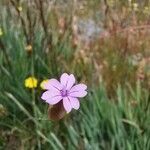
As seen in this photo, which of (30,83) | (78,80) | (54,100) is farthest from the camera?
(78,80)

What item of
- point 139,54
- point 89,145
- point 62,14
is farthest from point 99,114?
point 62,14

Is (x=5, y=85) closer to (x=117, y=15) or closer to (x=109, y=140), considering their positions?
(x=109, y=140)

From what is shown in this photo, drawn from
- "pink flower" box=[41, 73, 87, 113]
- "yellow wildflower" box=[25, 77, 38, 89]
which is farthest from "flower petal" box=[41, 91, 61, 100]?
"yellow wildflower" box=[25, 77, 38, 89]

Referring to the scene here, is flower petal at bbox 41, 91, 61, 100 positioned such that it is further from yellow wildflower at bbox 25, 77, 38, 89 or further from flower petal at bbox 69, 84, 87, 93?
yellow wildflower at bbox 25, 77, 38, 89

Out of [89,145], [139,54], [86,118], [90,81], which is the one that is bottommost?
[89,145]

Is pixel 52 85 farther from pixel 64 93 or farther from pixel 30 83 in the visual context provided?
pixel 30 83

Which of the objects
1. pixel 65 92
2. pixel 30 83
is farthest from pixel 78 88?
pixel 30 83
